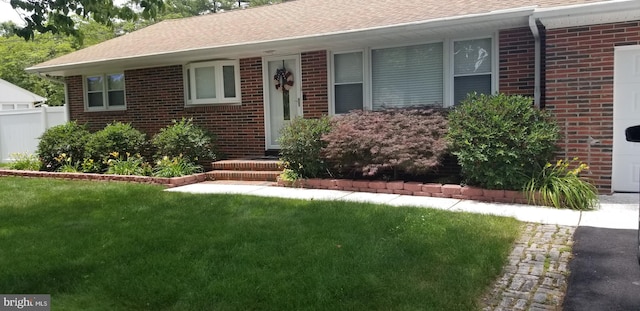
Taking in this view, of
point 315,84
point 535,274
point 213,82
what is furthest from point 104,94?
point 535,274

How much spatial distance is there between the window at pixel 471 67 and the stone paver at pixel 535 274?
3.59m

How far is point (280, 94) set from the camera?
10375mm

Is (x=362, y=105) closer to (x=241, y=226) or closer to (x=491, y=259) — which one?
(x=241, y=226)

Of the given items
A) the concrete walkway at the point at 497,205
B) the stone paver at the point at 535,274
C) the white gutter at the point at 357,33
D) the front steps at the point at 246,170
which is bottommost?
the stone paver at the point at 535,274

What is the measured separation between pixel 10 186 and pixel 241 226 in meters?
6.29

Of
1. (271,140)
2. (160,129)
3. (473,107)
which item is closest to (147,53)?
(160,129)

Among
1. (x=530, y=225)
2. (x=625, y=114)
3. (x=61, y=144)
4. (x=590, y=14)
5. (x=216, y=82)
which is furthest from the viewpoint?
(x=61, y=144)

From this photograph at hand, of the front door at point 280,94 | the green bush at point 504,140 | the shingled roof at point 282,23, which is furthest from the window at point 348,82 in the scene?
the green bush at point 504,140

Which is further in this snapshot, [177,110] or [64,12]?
[177,110]

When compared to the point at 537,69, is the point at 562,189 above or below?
below

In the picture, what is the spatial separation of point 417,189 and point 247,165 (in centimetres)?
365

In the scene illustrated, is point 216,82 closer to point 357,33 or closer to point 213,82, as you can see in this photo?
point 213,82

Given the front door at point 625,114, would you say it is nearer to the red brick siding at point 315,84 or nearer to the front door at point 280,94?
the red brick siding at point 315,84

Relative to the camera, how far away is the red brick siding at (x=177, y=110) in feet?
34.4
